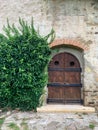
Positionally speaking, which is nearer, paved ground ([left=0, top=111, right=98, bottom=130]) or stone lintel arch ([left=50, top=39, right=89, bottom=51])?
paved ground ([left=0, top=111, right=98, bottom=130])

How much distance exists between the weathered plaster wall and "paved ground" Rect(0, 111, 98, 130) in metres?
1.13

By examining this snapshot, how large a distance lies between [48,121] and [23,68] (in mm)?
1847

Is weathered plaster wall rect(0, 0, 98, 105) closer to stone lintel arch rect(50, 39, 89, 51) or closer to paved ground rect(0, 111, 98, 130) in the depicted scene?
stone lintel arch rect(50, 39, 89, 51)

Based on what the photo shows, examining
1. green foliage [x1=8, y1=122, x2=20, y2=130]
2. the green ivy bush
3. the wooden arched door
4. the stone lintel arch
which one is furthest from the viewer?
the wooden arched door

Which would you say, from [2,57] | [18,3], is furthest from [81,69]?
[18,3]

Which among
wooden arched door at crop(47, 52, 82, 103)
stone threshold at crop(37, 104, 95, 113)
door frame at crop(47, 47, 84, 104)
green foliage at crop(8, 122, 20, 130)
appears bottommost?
green foliage at crop(8, 122, 20, 130)

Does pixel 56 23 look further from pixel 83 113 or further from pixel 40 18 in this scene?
pixel 83 113

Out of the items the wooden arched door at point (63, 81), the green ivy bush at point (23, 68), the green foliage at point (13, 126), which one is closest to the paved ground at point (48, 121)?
the green foliage at point (13, 126)

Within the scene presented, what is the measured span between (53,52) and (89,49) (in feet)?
4.08

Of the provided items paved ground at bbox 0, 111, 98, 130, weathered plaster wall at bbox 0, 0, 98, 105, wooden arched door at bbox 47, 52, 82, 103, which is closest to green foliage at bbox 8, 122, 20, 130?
paved ground at bbox 0, 111, 98, 130

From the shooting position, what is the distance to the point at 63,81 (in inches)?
284

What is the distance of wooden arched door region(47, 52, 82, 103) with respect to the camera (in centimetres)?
720

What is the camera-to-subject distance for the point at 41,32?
7.06 m

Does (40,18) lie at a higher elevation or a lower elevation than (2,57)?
higher
